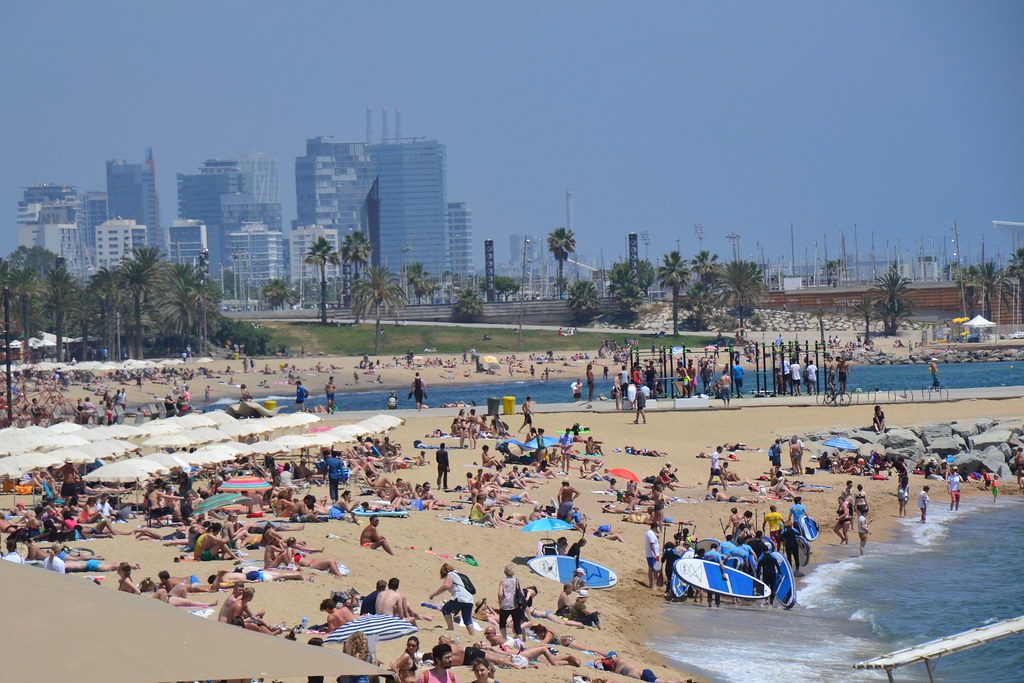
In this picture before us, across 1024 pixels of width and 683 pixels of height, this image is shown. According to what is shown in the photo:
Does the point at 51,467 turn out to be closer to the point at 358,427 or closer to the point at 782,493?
the point at 358,427

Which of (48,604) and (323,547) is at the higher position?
(48,604)

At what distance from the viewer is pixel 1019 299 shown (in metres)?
109

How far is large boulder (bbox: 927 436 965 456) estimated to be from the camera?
31.3m

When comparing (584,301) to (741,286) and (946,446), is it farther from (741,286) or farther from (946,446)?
(946,446)

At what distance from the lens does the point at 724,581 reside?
729 inches

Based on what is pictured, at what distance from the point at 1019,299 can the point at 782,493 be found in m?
91.7

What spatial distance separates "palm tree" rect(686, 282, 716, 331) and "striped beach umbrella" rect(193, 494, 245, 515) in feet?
287

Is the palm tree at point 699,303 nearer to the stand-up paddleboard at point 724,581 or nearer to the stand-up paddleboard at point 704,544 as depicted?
the stand-up paddleboard at point 704,544

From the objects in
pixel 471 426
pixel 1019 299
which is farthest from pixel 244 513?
pixel 1019 299

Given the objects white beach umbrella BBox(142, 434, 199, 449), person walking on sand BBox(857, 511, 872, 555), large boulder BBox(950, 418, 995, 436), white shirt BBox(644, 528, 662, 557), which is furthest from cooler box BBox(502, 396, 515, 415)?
white shirt BBox(644, 528, 662, 557)

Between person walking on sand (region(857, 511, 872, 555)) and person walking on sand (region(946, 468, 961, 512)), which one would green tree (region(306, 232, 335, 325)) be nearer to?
person walking on sand (region(946, 468, 961, 512))

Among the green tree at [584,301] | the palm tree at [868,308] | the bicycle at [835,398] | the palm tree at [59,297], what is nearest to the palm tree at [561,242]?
the green tree at [584,301]

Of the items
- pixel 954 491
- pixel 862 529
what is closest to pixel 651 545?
pixel 862 529

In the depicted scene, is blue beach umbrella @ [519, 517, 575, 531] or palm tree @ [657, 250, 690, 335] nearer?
blue beach umbrella @ [519, 517, 575, 531]
